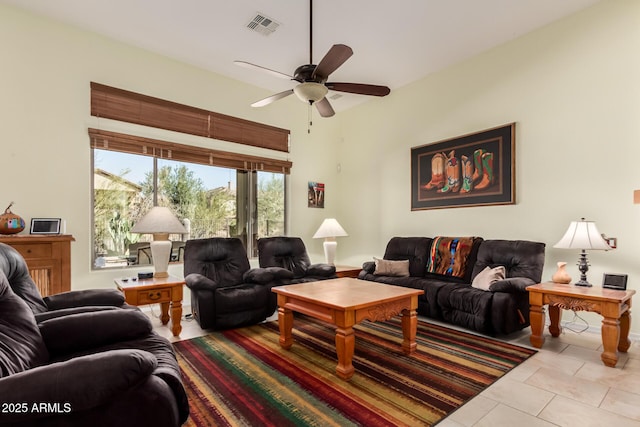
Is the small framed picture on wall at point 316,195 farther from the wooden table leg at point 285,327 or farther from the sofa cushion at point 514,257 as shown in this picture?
the wooden table leg at point 285,327

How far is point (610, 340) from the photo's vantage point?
2.46 metres

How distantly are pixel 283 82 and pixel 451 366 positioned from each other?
4.15 metres

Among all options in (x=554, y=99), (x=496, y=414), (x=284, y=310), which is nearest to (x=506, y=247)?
(x=554, y=99)

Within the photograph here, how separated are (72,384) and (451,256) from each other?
376 cm

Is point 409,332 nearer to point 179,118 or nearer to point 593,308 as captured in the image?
point 593,308

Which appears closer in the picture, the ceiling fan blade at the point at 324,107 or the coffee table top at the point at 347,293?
the coffee table top at the point at 347,293

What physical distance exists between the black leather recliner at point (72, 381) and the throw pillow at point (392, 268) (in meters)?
3.02

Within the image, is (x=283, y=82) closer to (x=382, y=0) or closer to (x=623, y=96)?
(x=382, y=0)

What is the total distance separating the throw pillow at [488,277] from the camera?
3.32 m

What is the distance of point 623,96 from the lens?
3.10m

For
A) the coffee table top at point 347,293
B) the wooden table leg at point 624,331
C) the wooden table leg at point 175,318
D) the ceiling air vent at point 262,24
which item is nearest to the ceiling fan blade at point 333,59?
the ceiling air vent at point 262,24

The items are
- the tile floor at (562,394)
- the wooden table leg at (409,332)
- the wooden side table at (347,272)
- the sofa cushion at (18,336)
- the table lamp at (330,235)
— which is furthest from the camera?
the table lamp at (330,235)

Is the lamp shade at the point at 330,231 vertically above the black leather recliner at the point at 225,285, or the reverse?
the lamp shade at the point at 330,231

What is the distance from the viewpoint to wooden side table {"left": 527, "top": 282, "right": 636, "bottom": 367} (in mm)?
2455
